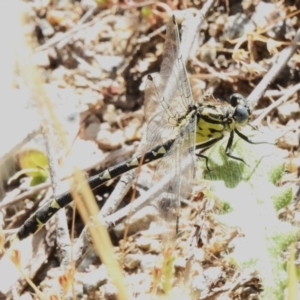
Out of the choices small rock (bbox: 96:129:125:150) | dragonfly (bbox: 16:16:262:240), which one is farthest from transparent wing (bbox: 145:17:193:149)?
small rock (bbox: 96:129:125:150)

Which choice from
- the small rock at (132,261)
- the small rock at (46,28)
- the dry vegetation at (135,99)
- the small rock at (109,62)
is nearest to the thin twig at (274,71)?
the dry vegetation at (135,99)

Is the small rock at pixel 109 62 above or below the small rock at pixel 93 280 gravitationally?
above

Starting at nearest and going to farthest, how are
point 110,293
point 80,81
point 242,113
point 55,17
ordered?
1. point 110,293
2. point 242,113
3. point 80,81
4. point 55,17

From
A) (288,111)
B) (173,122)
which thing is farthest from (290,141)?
(173,122)

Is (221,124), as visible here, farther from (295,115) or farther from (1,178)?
(1,178)

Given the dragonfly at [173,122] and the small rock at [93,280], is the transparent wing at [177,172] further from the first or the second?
the small rock at [93,280]

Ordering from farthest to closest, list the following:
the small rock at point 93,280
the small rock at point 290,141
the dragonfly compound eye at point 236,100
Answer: the small rock at point 290,141 < the dragonfly compound eye at point 236,100 < the small rock at point 93,280

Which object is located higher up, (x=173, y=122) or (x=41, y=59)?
(x=41, y=59)

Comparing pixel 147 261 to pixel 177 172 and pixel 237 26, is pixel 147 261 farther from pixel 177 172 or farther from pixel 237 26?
pixel 237 26
